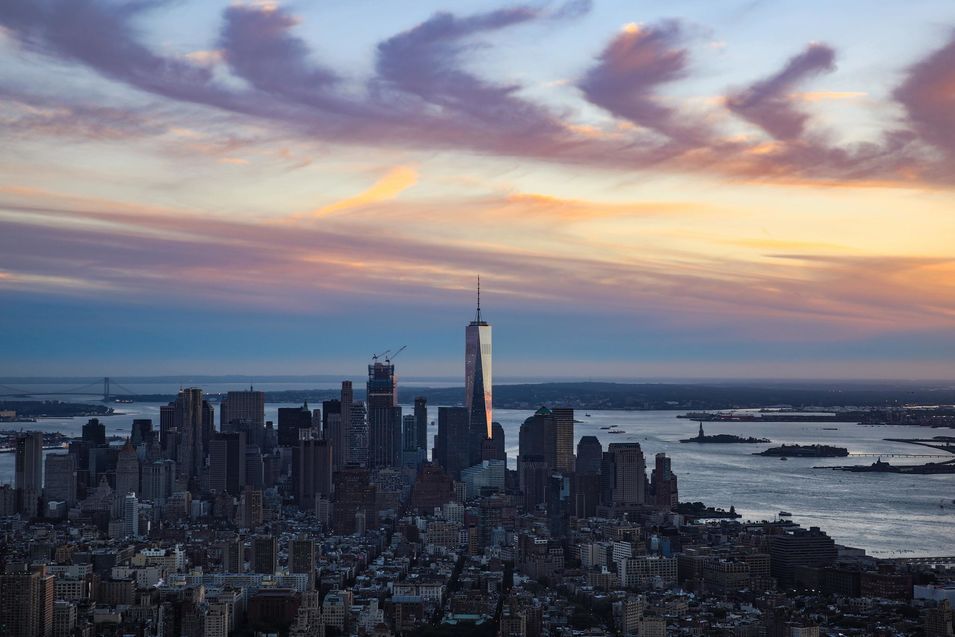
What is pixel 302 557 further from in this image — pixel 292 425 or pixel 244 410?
pixel 244 410

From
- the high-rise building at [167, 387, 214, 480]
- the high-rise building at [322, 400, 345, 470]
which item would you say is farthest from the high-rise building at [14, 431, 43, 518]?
the high-rise building at [322, 400, 345, 470]

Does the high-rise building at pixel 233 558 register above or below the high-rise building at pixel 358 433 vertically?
below

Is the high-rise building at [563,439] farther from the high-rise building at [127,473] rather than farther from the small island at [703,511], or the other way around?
the high-rise building at [127,473]

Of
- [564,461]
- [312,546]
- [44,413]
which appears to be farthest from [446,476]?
[44,413]

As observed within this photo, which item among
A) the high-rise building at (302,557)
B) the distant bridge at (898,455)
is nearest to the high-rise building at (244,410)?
the distant bridge at (898,455)

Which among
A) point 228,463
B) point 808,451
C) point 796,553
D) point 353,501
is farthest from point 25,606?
point 808,451

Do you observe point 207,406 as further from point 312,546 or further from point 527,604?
point 527,604
